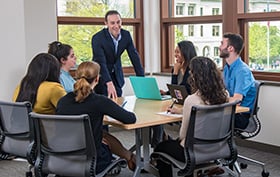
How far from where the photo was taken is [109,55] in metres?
4.46

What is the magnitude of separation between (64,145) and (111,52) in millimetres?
1882

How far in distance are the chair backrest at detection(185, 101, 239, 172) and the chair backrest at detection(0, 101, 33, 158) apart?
113cm

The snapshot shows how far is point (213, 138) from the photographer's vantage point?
2.98 meters

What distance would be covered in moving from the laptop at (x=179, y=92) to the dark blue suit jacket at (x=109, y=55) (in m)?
0.83

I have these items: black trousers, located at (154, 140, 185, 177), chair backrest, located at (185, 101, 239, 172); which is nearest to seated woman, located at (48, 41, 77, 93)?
black trousers, located at (154, 140, 185, 177)

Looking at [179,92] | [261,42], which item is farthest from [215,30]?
[179,92]

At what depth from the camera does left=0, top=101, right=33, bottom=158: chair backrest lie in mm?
3146

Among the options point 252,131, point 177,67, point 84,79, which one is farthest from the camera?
point 177,67

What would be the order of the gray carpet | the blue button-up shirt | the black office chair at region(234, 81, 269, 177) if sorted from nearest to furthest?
the blue button-up shirt → the black office chair at region(234, 81, 269, 177) → the gray carpet

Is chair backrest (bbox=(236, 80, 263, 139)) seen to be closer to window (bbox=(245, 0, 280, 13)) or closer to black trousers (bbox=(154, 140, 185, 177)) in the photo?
black trousers (bbox=(154, 140, 185, 177))

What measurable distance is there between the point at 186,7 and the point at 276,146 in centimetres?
227

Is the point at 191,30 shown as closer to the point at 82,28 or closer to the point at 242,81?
the point at 82,28

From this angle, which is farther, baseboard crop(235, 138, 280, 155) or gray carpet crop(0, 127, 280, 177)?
baseboard crop(235, 138, 280, 155)

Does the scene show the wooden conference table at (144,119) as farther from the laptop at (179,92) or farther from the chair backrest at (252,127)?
the chair backrest at (252,127)
